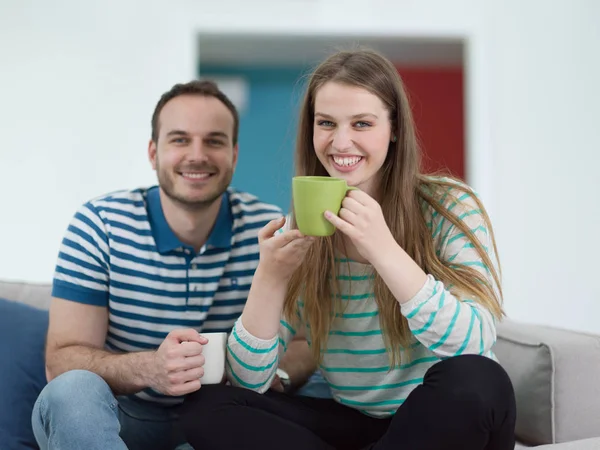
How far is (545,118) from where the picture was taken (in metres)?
4.17

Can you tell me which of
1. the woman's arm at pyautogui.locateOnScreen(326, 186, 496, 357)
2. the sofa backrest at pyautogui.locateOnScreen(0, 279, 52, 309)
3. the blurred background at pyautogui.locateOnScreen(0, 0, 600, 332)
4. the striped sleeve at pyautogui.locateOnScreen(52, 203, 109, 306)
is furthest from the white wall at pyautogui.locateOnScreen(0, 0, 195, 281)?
the woman's arm at pyautogui.locateOnScreen(326, 186, 496, 357)

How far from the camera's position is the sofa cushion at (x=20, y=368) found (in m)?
1.73

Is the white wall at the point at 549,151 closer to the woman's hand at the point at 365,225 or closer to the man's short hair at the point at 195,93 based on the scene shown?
the man's short hair at the point at 195,93

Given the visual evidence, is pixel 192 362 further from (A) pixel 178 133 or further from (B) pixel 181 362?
(A) pixel 178 133

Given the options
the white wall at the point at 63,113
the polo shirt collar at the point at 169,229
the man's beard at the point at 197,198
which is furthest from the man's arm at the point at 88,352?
the white wall at the point at 63,113

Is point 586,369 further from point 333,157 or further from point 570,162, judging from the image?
point 570,162

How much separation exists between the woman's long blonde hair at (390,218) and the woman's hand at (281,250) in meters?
→ 0.07

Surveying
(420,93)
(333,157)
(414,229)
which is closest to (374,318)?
(414,229)

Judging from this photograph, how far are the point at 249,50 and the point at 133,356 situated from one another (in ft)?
Answer: 10.6

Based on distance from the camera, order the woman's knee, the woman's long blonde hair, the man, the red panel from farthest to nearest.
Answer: the red panel < the man < the woman's long blonde hair < the woman's knee

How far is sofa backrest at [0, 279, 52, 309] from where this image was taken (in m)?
2.07

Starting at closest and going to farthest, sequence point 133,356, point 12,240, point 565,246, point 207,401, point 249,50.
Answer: point 207,401 → point 133,356 → point 12,240 → point 565,246 → point 249,50

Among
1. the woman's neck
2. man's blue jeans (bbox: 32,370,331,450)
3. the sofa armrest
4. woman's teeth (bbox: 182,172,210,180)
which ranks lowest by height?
the sofa armrest

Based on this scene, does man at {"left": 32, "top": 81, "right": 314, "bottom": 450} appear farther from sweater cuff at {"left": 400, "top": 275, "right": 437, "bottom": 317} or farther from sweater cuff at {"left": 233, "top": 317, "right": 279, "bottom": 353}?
sweater cuff at {"left": 400, "top": 275, "right": 437, "bottom": 317}
